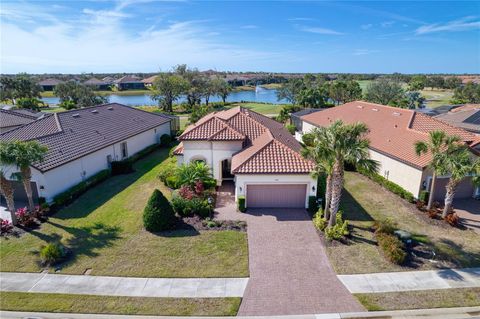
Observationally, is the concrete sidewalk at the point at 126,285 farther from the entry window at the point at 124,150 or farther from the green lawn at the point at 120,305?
the entry window at the point at 124,150

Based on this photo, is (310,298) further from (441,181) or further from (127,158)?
(127,158)

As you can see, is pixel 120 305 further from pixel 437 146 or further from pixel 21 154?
pixel 437 146

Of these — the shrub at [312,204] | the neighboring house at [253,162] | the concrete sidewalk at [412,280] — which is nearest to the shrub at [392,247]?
the concrete sidewalk at [412,280]

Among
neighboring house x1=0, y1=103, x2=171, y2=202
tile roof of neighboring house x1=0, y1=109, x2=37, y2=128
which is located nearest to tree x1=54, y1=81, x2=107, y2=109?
tile roof of neighboring house x1=0, y1=109, x2=37, y2=128

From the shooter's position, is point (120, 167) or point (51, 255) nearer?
point (51, 255)

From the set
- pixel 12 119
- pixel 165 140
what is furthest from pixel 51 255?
pixel 12 119
